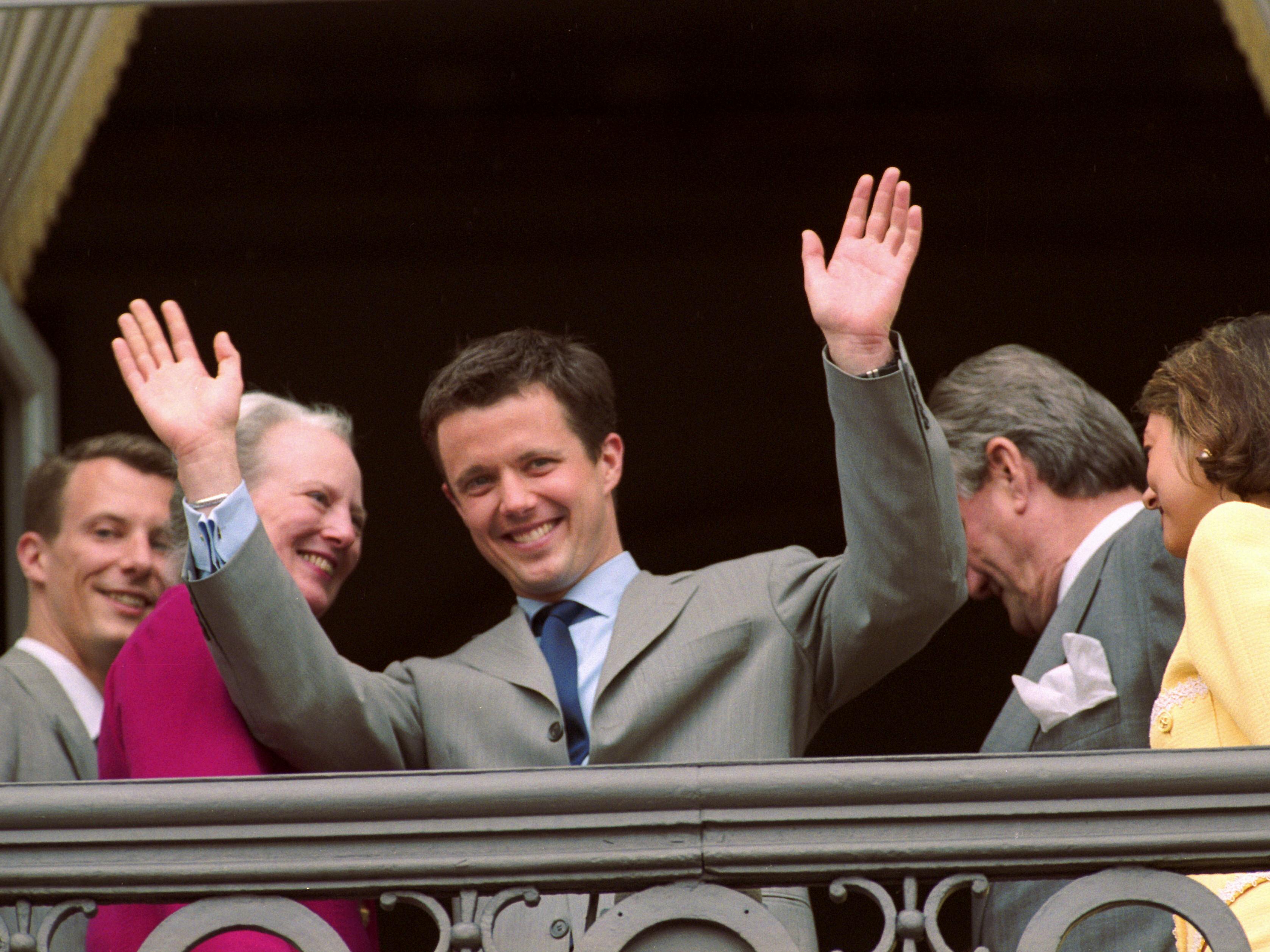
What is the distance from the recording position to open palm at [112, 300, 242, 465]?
8.59 ft

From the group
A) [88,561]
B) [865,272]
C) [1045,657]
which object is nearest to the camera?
[865,272]

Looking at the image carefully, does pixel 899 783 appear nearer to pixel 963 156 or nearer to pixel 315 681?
pixel 315 681

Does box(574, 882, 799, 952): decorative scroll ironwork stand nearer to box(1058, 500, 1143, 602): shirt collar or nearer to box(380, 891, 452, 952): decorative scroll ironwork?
box(380, 891, 452, 952): decorative scroll ironwork

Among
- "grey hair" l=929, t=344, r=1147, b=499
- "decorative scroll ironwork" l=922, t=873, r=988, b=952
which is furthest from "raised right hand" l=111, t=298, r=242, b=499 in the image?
"grey hair" l=929, t=344, r=1147, b=499

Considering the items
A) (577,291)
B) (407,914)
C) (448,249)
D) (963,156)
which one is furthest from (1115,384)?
(407,914)

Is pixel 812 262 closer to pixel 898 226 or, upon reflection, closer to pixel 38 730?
pixel 898 226

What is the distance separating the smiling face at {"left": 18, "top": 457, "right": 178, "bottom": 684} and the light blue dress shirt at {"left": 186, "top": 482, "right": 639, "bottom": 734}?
43.6 inches

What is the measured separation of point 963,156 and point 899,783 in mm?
4307

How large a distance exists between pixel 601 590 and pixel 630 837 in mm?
1027

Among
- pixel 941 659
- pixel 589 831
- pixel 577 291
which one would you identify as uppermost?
pixel 577 291

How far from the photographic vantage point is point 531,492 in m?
3.05

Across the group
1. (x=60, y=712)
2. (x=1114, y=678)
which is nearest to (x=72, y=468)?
(x=60, y=712)

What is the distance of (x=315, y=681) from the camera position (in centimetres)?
262

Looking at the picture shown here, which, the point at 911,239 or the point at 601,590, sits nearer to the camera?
the point at 911,239
